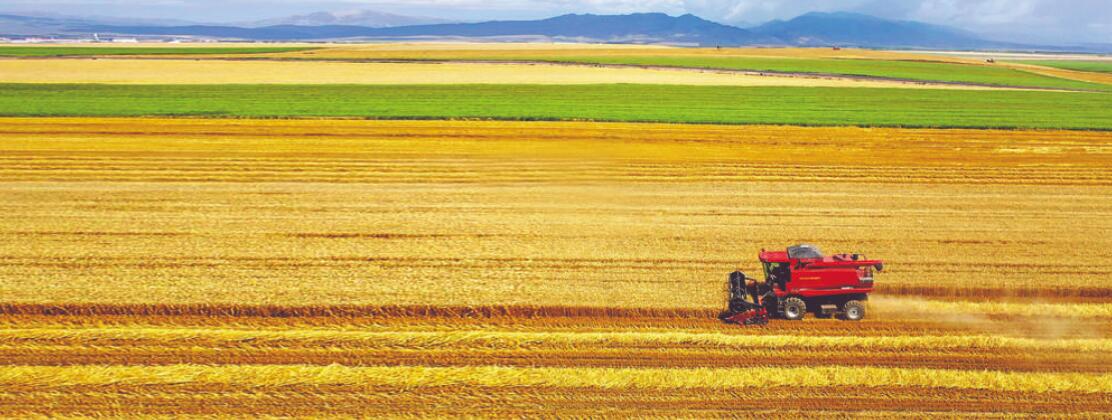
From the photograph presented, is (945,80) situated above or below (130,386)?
above

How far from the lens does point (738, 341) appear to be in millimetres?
10352

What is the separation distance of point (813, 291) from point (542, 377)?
4.79 meters

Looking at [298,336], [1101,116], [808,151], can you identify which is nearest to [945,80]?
[1101,116]

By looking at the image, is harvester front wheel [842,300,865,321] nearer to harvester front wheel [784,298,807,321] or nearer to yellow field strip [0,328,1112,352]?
yellow field strip [0,328,1112,352]

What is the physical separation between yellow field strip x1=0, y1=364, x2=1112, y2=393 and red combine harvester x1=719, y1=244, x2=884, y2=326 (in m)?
1.41

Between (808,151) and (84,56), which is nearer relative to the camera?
(808,151)

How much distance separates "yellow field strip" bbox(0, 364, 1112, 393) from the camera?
9250 millimetres

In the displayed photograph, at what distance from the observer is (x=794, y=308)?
35.8ft

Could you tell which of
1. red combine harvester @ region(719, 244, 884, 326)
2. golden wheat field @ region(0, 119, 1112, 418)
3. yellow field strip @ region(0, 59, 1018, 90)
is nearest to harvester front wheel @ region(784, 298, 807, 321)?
red combine harvester @ region(719, 244, 884, 326)

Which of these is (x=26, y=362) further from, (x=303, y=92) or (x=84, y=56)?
(x=84, y=56)

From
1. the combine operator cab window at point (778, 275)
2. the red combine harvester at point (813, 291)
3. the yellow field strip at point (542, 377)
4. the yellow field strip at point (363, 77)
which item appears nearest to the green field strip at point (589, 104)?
the yellow field strip at point (363, 77)

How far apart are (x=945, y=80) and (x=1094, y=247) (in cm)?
6322

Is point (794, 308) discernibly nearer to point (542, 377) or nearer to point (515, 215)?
point (542, 377)

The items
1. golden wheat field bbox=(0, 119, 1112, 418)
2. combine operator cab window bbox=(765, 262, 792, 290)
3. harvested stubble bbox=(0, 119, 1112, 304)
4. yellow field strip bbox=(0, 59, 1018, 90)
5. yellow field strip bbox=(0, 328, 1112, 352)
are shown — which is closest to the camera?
golden wheat field bbox=(0, 119, 1112, 418)
